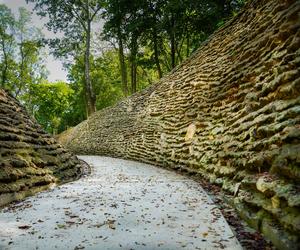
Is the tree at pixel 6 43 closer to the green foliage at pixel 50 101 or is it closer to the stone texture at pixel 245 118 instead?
the green foliage at pixel 50 101

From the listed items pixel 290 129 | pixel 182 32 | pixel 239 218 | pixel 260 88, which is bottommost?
pixel 239 218

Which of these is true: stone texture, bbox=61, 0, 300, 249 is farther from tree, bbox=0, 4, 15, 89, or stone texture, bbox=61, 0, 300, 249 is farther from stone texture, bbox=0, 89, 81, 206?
tree, bbox=0, 4, 15, 89

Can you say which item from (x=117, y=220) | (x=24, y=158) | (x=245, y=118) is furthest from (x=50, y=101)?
(x=117, y=220)

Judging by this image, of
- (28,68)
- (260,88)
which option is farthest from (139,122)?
(28,68)

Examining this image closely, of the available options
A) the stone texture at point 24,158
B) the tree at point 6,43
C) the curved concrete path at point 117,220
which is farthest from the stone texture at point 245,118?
the tree at point 6,43

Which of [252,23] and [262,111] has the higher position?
[252,23]

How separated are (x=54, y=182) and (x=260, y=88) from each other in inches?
174

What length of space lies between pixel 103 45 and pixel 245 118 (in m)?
25.9

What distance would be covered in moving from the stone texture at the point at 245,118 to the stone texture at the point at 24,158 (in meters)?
3.14

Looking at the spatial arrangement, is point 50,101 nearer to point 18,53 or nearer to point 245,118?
point 18,53

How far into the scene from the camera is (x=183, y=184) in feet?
21.5

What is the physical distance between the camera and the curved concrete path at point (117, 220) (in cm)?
320

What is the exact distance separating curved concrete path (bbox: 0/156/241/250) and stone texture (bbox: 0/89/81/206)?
1.13 feet

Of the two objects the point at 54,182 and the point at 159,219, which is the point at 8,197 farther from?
the point at 159,219
